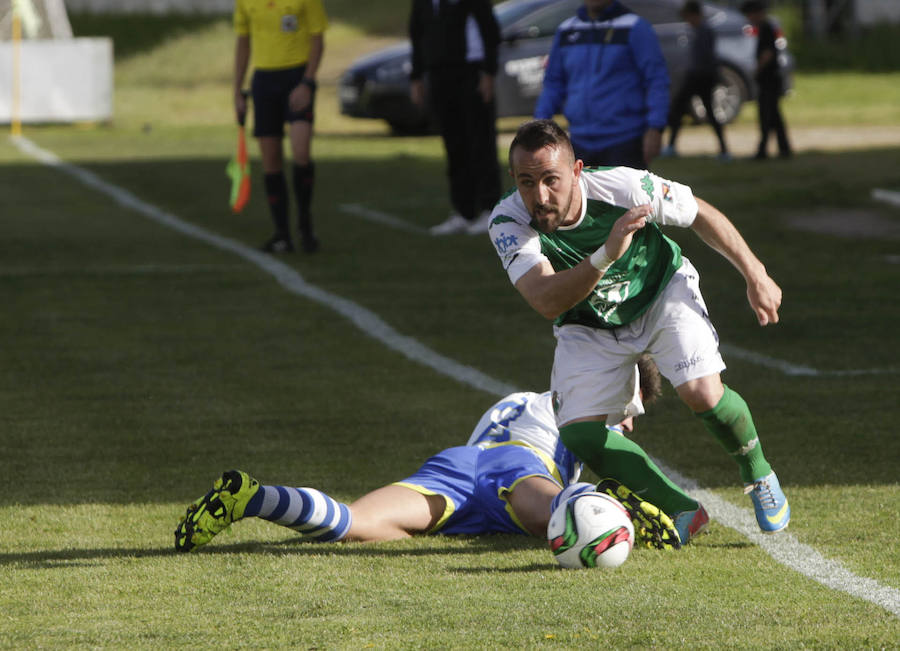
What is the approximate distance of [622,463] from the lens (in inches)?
199

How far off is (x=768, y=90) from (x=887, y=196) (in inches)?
167

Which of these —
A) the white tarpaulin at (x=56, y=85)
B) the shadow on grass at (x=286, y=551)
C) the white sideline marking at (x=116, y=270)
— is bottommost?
the white tarpaulin at (x=56, y=85)

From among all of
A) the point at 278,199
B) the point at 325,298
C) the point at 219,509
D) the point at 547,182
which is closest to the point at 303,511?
the point at 219,509

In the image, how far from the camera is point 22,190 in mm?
16734

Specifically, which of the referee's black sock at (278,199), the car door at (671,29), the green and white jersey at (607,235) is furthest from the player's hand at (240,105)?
the car door at (671,29)

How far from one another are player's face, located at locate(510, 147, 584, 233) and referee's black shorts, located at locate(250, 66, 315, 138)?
6.77 meters

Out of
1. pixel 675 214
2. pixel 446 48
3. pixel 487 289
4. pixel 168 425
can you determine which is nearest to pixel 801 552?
pixel 675 214

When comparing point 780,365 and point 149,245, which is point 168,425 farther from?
point 149,245

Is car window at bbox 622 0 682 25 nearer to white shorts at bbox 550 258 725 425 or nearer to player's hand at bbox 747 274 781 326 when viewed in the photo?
white shorts at bbox 550 258 725 425

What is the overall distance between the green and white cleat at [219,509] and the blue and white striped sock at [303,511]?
1.5 inches

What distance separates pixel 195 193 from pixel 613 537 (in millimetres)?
12413

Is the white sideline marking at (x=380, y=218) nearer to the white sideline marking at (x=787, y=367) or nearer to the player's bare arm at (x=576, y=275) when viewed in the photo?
the white sideline marking at (x=787, y=367)

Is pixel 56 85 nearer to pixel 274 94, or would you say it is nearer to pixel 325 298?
pixel 274 94

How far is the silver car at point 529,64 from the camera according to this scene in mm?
21250
